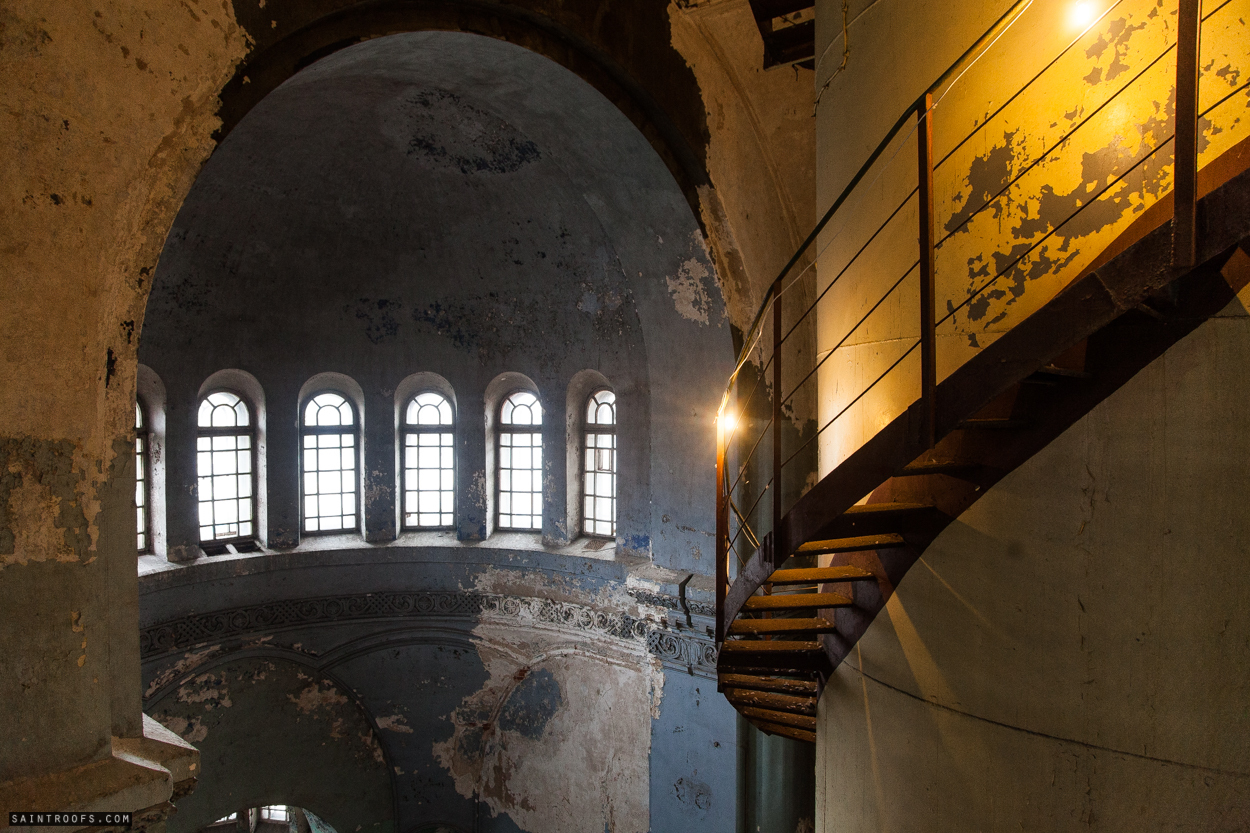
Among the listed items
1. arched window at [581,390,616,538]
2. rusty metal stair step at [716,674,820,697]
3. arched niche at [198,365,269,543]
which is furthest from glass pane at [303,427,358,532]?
rusty metal stair step at [716,674,820,697]

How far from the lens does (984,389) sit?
2.57 metres

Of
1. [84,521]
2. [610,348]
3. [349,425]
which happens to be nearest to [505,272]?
[610,348]

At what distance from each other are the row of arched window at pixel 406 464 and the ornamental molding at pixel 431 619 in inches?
36.7

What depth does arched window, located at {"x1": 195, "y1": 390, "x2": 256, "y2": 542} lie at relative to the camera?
8609 mm

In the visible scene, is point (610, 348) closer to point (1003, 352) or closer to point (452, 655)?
point (452, 655)

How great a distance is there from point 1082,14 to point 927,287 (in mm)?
1135

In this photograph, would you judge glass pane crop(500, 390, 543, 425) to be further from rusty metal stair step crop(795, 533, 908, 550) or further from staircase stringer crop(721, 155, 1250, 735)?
rusty metal stair step crop(795, 533, 908, 550)

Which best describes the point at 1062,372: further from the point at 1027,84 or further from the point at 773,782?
the point at 773,782

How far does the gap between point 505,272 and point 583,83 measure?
3515 millimetres

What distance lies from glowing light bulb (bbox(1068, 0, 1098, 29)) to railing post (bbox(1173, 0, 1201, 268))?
67cm

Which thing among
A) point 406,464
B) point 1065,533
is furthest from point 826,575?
point 406,464

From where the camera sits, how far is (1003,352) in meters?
2.50

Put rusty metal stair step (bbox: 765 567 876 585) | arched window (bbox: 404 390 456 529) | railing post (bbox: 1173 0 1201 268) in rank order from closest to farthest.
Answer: railing post (bbox: 1173 0 1201 268) → rusty metal stair step (bbox: 765 567 876 585) → arched window (bbox: 404 390 456 529)

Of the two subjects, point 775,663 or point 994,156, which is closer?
point 994,156
